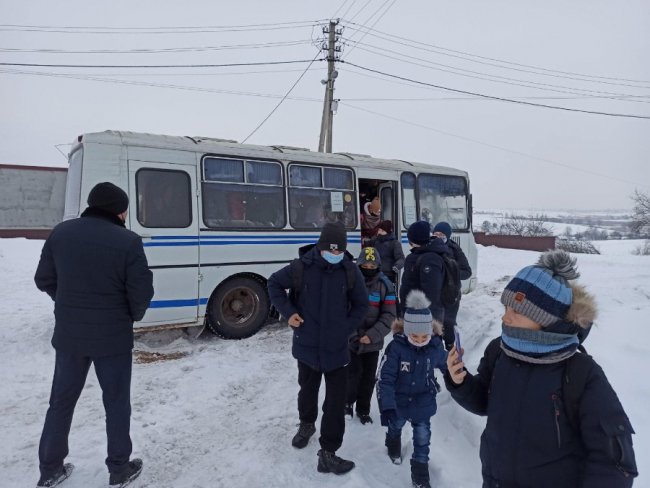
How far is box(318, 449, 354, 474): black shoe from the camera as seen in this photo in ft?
10.5

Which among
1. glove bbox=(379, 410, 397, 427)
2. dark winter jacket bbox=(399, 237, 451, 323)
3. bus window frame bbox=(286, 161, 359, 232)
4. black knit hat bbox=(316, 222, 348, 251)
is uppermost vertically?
bus window frame bbox=(286, 161, 359, 232)

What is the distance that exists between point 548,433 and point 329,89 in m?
16.8

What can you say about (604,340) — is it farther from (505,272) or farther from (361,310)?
(505,272)

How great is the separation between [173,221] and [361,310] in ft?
13.2

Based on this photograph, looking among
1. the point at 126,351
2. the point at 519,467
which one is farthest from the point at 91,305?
the point at 519,467

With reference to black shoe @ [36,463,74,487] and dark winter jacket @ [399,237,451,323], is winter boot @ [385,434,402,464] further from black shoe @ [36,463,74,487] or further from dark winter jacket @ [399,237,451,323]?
black shoe @ [36,463,74,487]

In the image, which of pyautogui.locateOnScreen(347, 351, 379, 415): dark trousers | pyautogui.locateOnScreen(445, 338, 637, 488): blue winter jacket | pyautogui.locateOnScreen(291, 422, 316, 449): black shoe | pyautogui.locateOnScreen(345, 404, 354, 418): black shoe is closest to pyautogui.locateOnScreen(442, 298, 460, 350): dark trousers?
pyautogui.locateOnScreen(347, 351, 379, 415): dark trousers

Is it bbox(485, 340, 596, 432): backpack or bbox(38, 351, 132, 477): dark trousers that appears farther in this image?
bbox(38, 351, 132, 477): dark trousers

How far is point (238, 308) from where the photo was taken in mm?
7031

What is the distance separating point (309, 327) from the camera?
3.27 metres

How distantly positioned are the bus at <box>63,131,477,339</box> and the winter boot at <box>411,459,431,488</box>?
4.30m

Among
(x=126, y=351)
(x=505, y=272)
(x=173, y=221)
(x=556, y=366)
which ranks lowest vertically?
(x=505, y=272)

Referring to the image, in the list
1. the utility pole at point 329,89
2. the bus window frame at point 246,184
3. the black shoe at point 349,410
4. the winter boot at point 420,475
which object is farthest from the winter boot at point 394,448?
the utility pole at point 329,89

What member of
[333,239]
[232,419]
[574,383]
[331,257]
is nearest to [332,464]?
[232,419]
